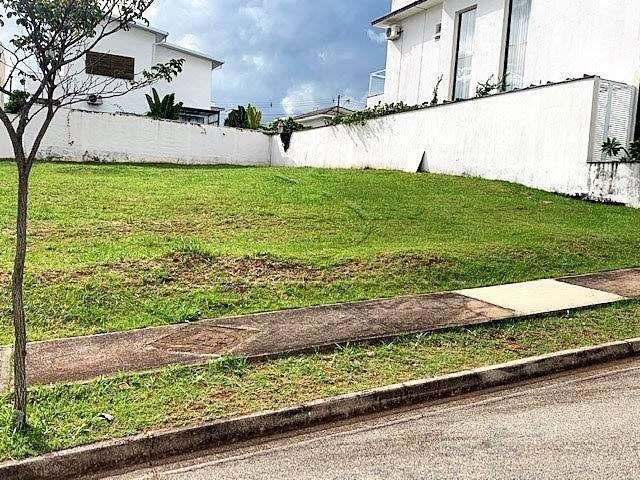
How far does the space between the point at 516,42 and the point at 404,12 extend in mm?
7112

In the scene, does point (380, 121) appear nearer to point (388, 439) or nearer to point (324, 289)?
point (324, 289)

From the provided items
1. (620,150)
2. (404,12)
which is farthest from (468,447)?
(404,12)

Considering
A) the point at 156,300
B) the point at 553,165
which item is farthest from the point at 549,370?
the point at 553,165

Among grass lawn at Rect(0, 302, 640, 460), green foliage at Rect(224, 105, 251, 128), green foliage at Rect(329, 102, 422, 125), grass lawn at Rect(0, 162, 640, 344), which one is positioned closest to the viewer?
grass lawn at Rect(0, 302, 640, 460)

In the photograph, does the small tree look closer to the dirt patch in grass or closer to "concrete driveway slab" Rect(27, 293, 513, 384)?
"concrete driveway slab" Rect(27, 293, 513, 384)

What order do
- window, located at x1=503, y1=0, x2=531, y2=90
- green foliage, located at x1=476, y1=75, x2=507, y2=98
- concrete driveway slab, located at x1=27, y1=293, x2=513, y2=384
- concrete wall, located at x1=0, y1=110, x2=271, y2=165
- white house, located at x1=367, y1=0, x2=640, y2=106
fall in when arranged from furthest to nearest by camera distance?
1. concrete wall, located at x1=0, y1=110, x2=271, y2=165
2. window, located at x1=503, y1=0, x2=531, y2=90
3. green foliage, located at x1=476, y1=75, x2=507, y2=98
4. white house, located at x1=367, y1=0, x2=640, y2=106
5. concrete driveway slab, located at x1=27, y1=293, x2=513, y2=384

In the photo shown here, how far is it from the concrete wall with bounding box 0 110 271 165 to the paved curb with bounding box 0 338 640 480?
18.6 metres

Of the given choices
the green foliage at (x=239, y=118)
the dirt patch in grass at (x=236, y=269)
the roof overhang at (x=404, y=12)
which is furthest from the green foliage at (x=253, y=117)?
the dirt patch in grass at (x=236, y=269)

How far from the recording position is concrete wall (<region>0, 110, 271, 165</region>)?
70.2 feet

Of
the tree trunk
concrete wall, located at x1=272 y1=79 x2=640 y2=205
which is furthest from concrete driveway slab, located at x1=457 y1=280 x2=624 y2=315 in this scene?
concrete wall, located at x1=272 y1=79 x2=640 y2=205

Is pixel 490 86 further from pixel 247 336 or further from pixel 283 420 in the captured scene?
pixel 283 420

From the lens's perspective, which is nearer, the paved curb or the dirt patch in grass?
the paved curb

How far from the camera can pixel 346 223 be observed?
10695 millimetres

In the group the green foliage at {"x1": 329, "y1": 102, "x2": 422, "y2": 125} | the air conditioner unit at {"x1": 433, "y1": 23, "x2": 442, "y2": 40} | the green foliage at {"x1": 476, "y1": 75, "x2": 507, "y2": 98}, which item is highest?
the air conditioner unit at {"x1": 433, "y1": 23, "x2": 442, "y2": 40}
